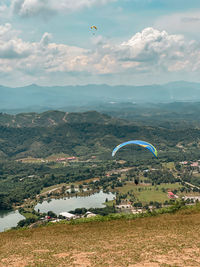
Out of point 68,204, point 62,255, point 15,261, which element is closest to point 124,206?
point 68,204

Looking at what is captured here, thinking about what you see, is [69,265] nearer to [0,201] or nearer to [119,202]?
[119,202]

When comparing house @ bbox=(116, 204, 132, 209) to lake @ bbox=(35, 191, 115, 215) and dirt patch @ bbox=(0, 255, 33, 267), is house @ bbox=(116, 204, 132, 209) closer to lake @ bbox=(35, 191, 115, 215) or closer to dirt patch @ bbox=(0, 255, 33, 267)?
lake @ bbox=(35, 191, 115, 215)

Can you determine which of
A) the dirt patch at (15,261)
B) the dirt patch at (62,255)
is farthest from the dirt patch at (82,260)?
the dirt patch at (15,261)

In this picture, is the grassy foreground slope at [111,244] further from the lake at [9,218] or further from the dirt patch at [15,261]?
the lake at [9,218]

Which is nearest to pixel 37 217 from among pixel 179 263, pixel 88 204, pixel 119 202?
pixel 88 204

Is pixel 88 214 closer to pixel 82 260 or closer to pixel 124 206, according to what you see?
pixel 124 206
